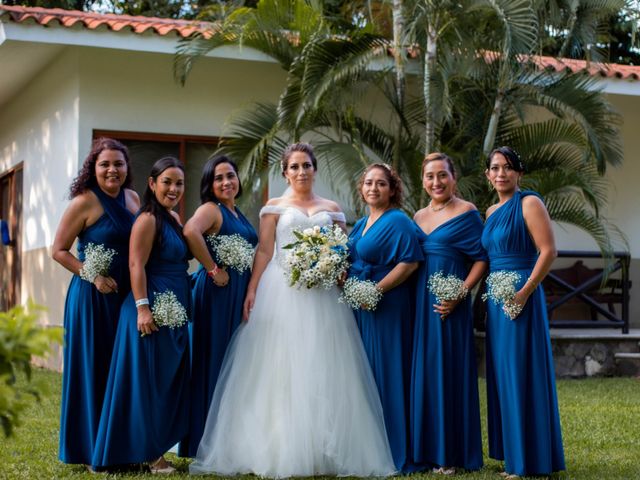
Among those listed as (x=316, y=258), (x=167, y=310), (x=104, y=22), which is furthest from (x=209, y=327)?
(x=104, y=22)

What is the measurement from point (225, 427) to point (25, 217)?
366 inches

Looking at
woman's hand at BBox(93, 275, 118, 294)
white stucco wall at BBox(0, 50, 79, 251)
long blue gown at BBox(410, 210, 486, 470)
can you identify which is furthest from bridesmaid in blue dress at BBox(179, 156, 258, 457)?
white stucco wall at BBox(0, 50, 79, 251)

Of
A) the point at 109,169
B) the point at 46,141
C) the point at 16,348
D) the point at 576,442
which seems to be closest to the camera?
the point at 16,348

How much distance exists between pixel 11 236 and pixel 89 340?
10.5 metres

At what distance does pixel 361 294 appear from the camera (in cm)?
622

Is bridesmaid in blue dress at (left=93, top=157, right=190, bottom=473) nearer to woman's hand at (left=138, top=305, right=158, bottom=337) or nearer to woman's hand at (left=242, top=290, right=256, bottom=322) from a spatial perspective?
woman's hand at (left=138, top=305, right=158, bottom=337)

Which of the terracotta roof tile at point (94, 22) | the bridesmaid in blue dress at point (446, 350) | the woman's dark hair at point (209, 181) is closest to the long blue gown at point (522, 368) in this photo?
the bridesmaid in blue dress at point (446, 350)

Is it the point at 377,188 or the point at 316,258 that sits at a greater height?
the point at 377,188

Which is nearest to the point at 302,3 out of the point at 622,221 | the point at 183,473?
the point at 183,473

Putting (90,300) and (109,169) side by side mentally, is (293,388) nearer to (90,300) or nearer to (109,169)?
(90,300)

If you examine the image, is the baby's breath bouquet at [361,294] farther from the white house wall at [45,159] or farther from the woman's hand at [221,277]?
the white house wall at [45,159]

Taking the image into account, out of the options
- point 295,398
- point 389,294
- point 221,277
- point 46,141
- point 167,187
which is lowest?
point 295,398

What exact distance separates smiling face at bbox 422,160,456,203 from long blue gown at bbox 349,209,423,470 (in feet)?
0.87

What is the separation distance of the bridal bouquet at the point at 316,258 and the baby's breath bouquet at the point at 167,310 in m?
0.77
